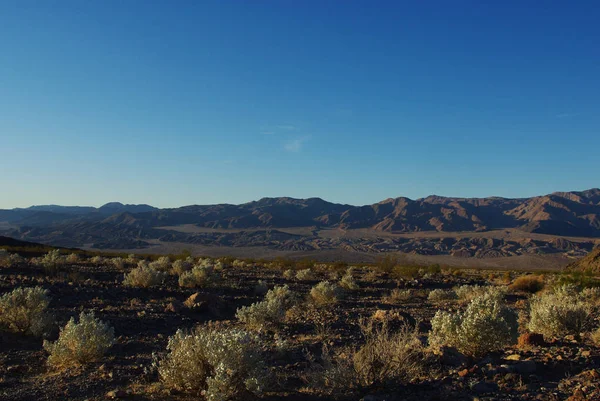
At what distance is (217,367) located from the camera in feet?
16.3

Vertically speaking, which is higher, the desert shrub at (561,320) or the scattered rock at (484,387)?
the desert shrub at (561,320)

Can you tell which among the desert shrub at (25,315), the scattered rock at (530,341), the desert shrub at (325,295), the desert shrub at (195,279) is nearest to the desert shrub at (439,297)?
the desert shrub at (325,295)

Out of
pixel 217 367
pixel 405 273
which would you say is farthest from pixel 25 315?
pixel 405 273

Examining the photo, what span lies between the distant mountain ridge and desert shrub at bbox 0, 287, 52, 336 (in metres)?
79.1

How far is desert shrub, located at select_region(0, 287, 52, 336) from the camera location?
29.6ft

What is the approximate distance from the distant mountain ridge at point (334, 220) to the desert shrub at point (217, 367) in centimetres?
8449

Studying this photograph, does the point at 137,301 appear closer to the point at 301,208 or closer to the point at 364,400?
the point at 364,400

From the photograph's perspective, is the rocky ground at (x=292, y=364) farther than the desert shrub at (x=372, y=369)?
No

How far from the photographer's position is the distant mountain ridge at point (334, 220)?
9956cm

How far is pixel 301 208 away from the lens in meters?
157

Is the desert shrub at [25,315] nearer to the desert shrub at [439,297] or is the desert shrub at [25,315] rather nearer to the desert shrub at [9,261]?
the desert shrub at [439,297]

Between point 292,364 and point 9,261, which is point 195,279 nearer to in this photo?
point 9,261

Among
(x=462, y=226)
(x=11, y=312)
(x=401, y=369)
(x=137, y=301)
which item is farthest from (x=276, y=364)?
(x=462, y=226)

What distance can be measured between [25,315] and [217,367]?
632 centimetres
